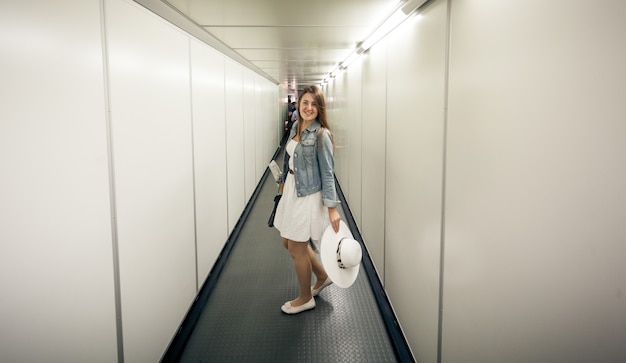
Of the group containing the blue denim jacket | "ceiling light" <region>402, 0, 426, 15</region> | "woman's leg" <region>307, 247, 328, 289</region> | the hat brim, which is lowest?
"woman's leg" <region>307, 247, 328, 289</region>

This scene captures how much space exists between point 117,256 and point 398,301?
5.22 ft

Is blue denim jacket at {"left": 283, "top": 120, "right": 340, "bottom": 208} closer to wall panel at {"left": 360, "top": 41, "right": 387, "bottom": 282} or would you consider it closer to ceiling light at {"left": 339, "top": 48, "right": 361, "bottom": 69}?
wall panel at {"left": 360, "top": 41, "right": 387, "bottom": 282}

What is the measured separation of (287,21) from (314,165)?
94 centimetres

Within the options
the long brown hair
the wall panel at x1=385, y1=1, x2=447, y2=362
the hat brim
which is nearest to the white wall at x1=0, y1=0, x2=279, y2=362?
the long brown hair

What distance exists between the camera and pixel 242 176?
14.0ft

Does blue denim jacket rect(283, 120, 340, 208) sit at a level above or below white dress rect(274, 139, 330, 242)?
above

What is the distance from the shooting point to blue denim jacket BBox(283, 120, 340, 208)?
2201mm

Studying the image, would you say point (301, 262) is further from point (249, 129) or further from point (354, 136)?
point (249, 129)

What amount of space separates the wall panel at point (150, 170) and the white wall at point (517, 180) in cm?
129

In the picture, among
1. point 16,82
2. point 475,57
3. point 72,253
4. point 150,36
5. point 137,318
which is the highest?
point 150,36

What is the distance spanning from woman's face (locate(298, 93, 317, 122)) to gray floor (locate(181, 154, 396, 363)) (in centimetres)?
138

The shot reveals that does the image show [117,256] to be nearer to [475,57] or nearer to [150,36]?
[150,36]

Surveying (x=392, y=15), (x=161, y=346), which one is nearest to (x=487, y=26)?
(x=392, y=15)

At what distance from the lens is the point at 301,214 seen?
7.43 ft
